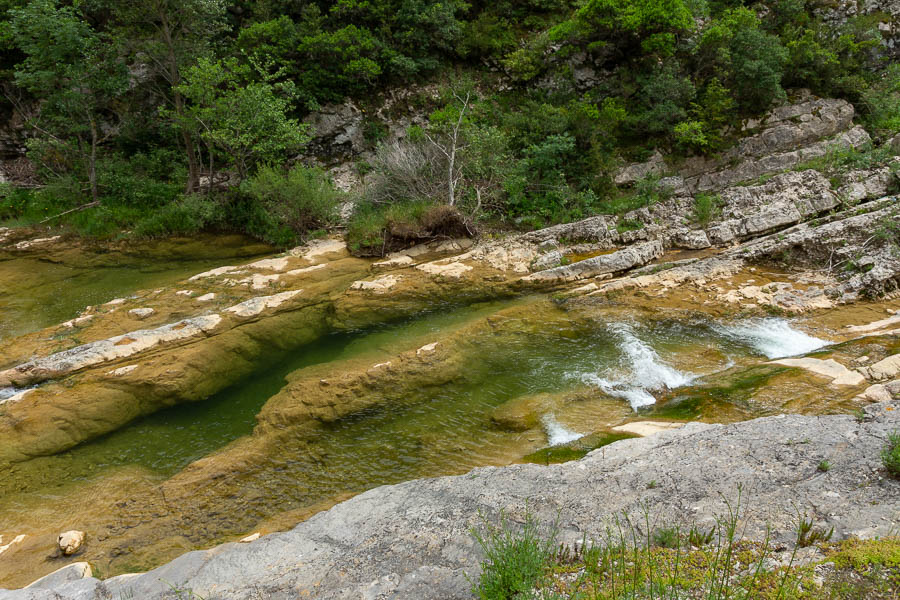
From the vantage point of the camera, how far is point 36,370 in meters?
8.36

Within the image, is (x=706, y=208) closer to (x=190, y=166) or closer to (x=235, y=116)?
(x=235, y=116)

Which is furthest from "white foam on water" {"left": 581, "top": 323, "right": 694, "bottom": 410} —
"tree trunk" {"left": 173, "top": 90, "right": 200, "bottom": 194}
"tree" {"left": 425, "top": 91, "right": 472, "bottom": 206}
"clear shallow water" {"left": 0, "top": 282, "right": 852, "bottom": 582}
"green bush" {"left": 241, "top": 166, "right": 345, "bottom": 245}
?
"tree trunk" {"left": 173, "top": 90, "right": 200, "bottom": 194}

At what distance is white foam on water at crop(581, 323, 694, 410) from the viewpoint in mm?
7566

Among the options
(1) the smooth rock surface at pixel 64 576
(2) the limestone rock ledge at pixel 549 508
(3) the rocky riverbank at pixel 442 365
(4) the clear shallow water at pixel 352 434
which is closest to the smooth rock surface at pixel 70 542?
(3) the rocky riverbank at pixel 442 365

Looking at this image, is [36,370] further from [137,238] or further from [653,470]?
[653,470]

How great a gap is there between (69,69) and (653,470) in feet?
77.0

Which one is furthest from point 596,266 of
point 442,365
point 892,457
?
point 892,457

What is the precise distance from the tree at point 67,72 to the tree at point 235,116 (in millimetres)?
4240

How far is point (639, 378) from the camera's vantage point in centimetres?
795

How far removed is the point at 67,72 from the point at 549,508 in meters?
22.9

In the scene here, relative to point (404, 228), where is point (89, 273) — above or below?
below

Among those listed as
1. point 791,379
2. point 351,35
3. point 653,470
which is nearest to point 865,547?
point 653,470

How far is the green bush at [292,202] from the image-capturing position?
1520cm

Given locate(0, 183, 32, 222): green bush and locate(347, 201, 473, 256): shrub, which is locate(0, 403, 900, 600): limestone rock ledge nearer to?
locate(347, 201, 473, 256): shrub
